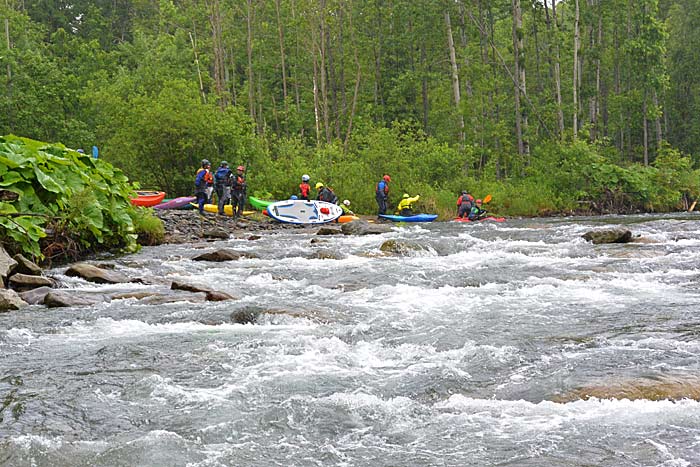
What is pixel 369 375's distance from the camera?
6059 mm

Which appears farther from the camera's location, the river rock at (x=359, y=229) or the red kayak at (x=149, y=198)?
the red kayak at (x=149, y=198)

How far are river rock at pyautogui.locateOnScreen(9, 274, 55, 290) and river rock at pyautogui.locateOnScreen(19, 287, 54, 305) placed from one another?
368 mm

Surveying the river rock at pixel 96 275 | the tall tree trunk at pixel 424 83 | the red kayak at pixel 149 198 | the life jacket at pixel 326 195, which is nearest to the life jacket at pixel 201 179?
the red kayak at pixel 149 198

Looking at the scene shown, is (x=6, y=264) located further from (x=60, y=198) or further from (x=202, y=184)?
(x=202, y=184)

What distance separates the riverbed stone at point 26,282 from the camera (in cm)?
992

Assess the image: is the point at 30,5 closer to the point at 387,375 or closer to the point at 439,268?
the point at 439,268

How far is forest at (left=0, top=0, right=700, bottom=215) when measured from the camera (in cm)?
2756

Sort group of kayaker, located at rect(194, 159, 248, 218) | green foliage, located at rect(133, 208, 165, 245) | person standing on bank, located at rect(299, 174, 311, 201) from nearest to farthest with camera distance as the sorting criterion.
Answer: green foliage, located at rect(133, 208, 165, 245) < group of kayaker, located at rect(194, 159, 248, 218) < person standing on bank, located at rect(299, 174, 311, 201)

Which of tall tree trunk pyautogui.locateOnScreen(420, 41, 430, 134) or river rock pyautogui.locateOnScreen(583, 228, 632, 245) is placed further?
tall tree trunk pyautogui.locateOnScreen(420, 41, 430, 134)

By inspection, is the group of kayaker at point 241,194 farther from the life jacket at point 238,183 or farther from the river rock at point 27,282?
the river rock at point 27,282

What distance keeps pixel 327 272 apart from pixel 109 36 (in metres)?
53.7

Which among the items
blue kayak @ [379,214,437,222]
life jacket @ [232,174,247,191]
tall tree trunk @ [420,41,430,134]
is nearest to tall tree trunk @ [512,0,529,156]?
tall tree trunk @ [420,41,430,134]

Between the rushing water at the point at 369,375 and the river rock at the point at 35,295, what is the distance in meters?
0.61

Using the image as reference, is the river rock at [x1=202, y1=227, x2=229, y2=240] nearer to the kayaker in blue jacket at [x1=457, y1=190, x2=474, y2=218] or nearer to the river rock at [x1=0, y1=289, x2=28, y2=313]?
the kayaker in blue jacket at [x1=457, y1=190, x2=474, y2=218]
